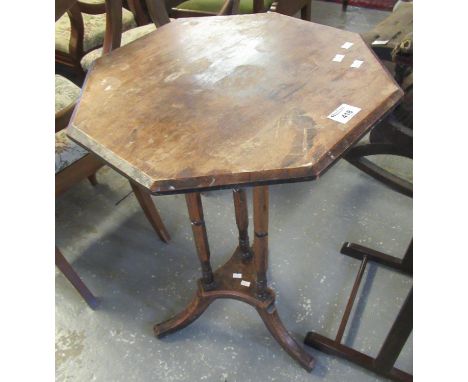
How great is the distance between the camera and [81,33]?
6.45ft

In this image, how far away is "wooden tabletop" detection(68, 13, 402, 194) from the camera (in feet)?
2.28

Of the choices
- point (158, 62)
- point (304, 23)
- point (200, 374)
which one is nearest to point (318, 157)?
point (158, 62)

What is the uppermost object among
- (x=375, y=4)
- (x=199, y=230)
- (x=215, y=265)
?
(x=199, y=230)

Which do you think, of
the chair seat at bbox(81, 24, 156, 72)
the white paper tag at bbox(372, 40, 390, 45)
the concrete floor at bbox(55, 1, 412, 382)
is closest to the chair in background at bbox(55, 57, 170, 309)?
the concrete floor at bbox(55, 1, 412, 382)

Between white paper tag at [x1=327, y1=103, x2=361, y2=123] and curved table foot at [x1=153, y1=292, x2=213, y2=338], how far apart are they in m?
0.77

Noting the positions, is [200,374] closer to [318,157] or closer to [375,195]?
[318,157]

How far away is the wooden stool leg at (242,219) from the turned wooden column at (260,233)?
0.18 metres

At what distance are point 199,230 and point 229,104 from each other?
37 cm

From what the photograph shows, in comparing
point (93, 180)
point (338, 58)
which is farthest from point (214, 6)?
point (338, 58)

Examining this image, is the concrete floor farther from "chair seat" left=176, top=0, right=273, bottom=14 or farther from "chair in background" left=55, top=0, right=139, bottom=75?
"chair seat" left=176, top=0, right=273, bottom=14

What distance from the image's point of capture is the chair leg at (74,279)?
1.28 m

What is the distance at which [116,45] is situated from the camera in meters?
1.37

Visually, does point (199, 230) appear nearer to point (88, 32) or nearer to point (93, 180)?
point (93, 180)

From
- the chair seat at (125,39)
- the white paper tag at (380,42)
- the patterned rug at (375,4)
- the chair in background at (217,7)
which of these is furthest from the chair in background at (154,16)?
the patterned rug at (375,4)
